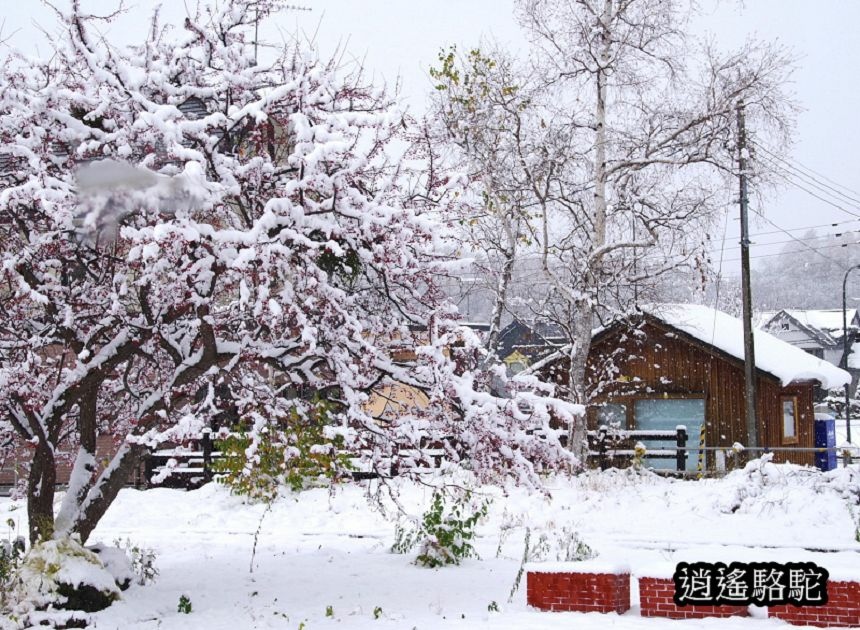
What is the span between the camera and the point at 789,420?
2805cm

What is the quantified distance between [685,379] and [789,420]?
3894 mm

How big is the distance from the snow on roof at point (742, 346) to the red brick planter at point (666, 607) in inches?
686

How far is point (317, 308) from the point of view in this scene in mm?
8781

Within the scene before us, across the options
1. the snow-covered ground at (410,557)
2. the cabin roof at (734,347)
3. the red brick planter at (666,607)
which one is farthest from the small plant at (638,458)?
the red brick planter at (666,607)

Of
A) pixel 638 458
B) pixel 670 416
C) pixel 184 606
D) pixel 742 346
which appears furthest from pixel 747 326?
pixel 184 606

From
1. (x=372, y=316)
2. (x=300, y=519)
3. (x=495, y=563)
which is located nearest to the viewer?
(x=372, y=316)

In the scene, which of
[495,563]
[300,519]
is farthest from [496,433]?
[300,519]

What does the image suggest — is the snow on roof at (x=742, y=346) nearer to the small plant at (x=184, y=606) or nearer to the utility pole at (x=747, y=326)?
the utility pole at (x=747, y=326)

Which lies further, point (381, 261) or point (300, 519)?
point (300, 519)

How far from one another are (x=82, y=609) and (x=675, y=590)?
5.40m

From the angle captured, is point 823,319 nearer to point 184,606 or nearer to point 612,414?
point 612,414

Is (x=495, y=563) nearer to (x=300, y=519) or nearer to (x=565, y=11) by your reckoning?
(x=300, y=519)

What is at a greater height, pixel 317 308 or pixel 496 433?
pixel 317 308

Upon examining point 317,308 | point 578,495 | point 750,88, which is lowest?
point 578,495
